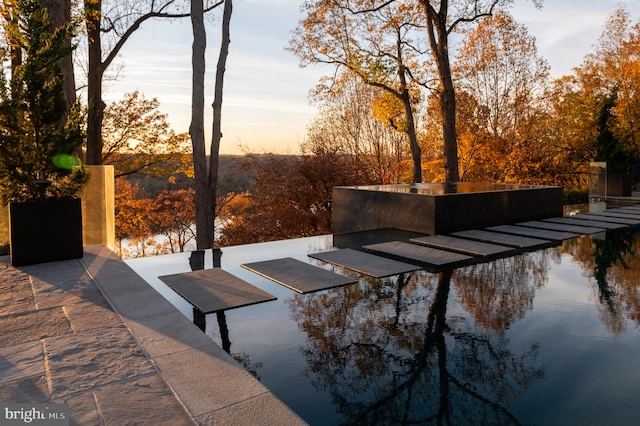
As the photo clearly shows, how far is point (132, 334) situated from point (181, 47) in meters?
12.7

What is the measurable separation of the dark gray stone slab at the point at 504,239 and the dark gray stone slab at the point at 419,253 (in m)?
1.15

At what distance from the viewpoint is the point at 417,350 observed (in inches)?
113

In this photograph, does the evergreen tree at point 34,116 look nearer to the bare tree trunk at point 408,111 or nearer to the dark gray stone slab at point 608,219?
the dark gray stone slab at point 608,219

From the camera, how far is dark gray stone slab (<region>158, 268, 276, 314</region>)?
373 centimetres

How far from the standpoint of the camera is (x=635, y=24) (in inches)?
987

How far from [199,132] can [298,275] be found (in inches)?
285

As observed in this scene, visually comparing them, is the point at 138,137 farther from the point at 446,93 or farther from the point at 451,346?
the point at 451,346

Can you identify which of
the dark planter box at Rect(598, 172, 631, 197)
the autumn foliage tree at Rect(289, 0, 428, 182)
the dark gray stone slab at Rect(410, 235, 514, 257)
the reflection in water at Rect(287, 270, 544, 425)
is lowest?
the reflection in water at Rect(287, 270, 544, 425)

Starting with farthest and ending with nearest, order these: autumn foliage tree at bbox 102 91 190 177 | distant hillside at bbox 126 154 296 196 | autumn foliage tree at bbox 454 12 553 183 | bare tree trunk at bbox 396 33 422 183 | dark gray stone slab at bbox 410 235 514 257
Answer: autumn foliage tree at bbox 454 12 553 183 → autumn foliage tree at bbox 102 91 190 177 → bare tree trunk at bbox 396 33 422 183 → distant hillside at bbox 126 154 296 196 → dark gray stone slab at bbox 410 235 514 257

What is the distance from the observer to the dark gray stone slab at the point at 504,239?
6.35 m

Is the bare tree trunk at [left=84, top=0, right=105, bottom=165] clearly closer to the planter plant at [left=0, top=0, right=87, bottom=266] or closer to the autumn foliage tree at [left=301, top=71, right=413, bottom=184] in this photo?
the autumn foliage tree at [left=301, top=71, right=413, bottom=184]

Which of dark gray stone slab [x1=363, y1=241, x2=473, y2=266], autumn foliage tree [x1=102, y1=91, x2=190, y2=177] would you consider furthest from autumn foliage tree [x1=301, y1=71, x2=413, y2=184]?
dark gray stone slab [x1=363, y1=241, x2=473, y2=266]

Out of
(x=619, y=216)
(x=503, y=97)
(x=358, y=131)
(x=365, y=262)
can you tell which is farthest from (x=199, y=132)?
(x=503, y=97)

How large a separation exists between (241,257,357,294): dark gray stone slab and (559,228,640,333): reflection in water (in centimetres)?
232
